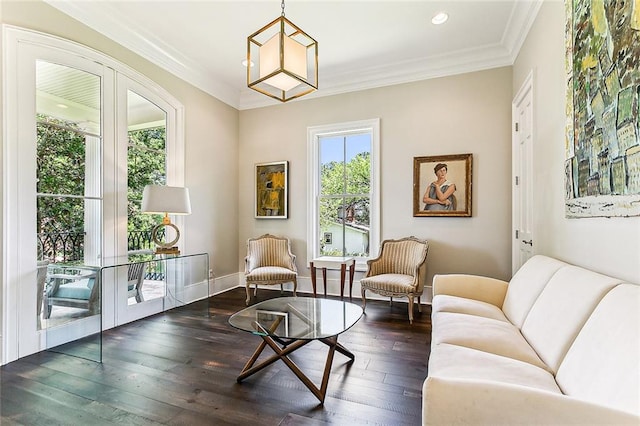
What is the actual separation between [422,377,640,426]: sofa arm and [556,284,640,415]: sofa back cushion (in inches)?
2.7

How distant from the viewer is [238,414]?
1763 millimetres

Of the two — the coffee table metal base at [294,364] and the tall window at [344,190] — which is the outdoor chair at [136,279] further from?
the tall window at [344,190]

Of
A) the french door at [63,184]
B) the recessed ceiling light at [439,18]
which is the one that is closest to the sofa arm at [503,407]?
the french door at [63,184]

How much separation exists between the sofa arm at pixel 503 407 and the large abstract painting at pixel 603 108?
89 centimetres

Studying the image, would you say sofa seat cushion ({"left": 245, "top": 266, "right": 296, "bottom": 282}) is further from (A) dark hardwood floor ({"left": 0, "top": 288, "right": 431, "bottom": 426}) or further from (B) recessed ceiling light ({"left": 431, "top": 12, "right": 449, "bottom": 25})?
(B) recessed ceiling light ({"left": 431, "top": 12, "right": 449, "bottom": 25})

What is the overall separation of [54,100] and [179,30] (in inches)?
55.9

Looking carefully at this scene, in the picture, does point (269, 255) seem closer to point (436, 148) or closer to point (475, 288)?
point (436, 148)

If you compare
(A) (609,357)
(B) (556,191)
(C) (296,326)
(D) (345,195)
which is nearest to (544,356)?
(A) (609,357)

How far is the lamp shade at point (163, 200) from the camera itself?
3.16 m

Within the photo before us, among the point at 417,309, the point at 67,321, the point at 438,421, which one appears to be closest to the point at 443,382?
the point at 438,421

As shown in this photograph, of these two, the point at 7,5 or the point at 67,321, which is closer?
the point at 7,5

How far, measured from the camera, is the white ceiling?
2.94 meters

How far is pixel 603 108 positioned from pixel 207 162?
167 inches

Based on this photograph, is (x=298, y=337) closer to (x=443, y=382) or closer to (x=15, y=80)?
(x=443, y=382)
